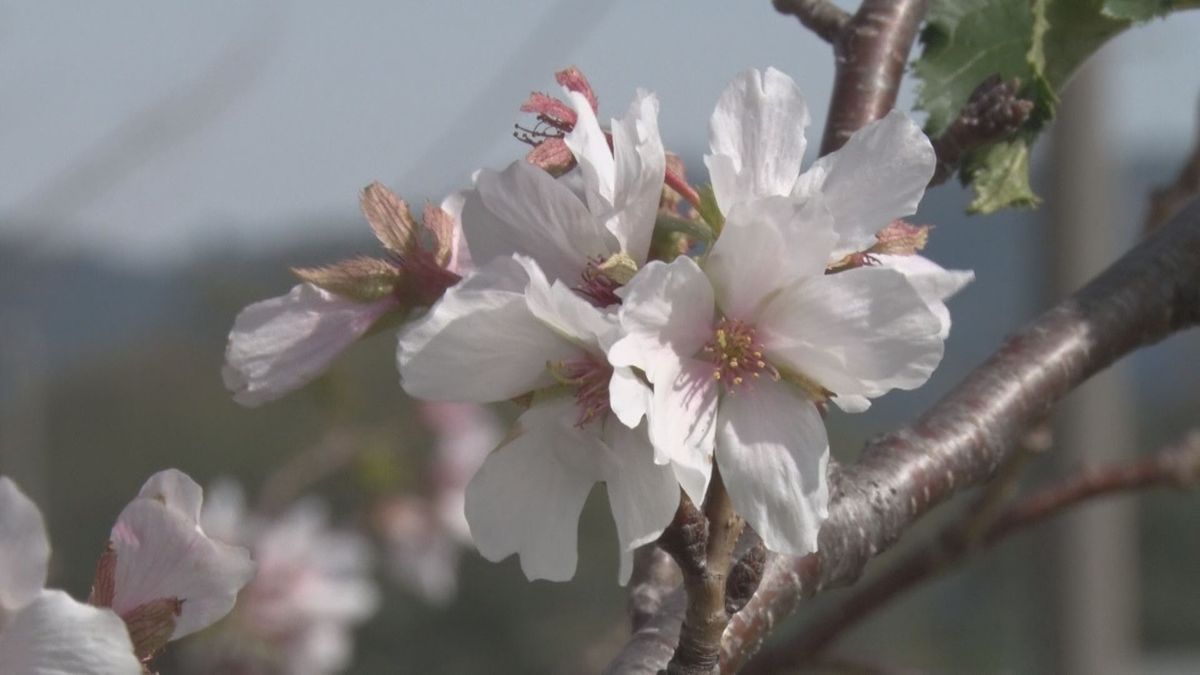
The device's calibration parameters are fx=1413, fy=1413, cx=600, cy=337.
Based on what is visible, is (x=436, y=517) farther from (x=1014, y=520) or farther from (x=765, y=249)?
(x=765, y=249)

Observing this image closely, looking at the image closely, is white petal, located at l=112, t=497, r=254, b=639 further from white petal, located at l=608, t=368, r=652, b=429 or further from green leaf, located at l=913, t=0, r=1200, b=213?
green leaf, located at l=913, t=0, r=1200, b=213

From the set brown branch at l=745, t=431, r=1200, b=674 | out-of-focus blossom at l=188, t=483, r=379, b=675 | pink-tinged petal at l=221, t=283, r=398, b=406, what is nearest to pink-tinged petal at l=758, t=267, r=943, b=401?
pink-tinged petal at l=221, t=283, r=398, b=406

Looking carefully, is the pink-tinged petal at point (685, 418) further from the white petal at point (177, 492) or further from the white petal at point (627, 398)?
the white petal at point (177, 492)

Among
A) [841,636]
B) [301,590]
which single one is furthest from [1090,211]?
[841,636]

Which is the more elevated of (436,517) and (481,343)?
(481,343)

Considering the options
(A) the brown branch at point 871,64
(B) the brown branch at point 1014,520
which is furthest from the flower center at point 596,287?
(B) the brown branch at point 1014,520

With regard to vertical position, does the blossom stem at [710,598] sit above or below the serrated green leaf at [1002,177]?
below

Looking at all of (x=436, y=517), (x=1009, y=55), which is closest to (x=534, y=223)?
(x=1009, y=55)

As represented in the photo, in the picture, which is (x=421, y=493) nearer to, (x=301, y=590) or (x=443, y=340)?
(x=301, y=590)
